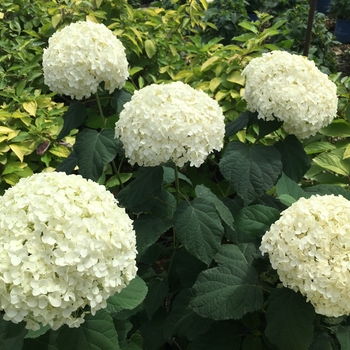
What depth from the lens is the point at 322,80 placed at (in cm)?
175

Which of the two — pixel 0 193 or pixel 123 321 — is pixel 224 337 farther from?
pixel 0 193

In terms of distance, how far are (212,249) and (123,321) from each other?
0.38 meters

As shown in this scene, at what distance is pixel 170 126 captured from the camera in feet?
4.71

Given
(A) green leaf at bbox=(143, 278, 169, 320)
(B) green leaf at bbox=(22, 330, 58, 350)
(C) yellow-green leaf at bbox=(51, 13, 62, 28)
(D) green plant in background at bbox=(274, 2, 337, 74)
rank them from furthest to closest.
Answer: (D) green plant in background at bbox=(274, 2, 337, 74) → (C) yellow-green leaf at bbox=(51, 13, 62, 28) → (A) green leaf at bbox=(143, 278, 169, 320) → (B) green leaf at bbox=(22, 330, 58, 350)

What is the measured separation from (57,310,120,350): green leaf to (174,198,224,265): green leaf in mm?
386

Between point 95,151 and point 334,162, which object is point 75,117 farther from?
Result: point 334,162

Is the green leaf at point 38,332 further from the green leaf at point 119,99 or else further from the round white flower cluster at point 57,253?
the green leaf at point 119,99

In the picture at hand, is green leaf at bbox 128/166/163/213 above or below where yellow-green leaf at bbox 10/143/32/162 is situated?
above

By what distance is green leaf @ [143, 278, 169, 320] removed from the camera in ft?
5.46

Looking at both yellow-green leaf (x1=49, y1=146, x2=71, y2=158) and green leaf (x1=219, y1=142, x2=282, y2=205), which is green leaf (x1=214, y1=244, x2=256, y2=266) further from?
yellow-green leaf (x1=49, y1=146, x2=71, y2=158)

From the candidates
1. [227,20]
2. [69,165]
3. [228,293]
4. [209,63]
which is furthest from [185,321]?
[227,20]

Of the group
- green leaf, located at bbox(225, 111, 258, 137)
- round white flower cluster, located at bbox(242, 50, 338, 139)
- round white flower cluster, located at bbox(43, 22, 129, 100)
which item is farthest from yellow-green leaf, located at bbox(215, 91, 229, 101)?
round white flower cluster, located at bbox(43, 22, 129, 100)

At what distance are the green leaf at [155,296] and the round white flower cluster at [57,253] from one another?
0.53m

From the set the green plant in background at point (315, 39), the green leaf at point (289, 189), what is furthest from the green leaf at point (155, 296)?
the green plant in background at point (315, 39)
